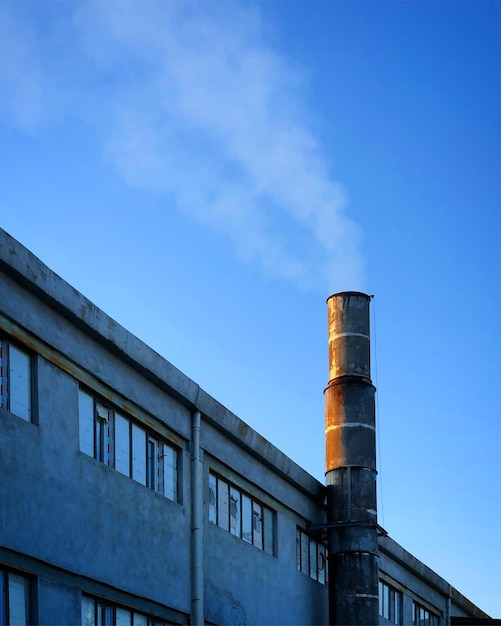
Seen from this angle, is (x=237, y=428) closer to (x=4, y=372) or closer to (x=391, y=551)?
(x=4, y=372)

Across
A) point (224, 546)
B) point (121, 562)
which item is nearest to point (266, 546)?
point (224, 546)

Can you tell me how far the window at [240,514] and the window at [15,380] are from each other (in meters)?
6.53

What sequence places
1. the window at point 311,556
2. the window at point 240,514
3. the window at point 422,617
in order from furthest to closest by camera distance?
the window at point 422,617 → the window at point 311,556 → the window at point 240,514

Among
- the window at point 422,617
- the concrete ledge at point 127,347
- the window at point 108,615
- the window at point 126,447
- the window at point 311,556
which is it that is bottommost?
the window at point 108,615

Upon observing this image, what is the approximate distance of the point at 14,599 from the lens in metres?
15.7

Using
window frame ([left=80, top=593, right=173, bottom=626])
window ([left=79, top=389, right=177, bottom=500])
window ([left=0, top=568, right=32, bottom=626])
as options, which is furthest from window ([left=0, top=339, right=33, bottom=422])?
window frame ([left=80, top=593, right=173, bottom=626])

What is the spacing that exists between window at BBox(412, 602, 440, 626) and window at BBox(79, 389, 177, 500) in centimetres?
1572

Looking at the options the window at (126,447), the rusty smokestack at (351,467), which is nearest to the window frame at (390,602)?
the rusty smokestack at (351,467)

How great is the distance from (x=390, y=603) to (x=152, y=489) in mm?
13971

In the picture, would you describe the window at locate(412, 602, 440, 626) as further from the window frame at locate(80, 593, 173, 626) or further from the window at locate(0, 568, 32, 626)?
the window at locate(0, 568, 32, 626)

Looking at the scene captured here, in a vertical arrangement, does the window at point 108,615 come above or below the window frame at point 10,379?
below

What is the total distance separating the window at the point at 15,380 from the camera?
53.3 ft

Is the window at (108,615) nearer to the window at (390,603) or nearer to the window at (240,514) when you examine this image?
the window at (240,514)

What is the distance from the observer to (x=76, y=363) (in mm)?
18031
